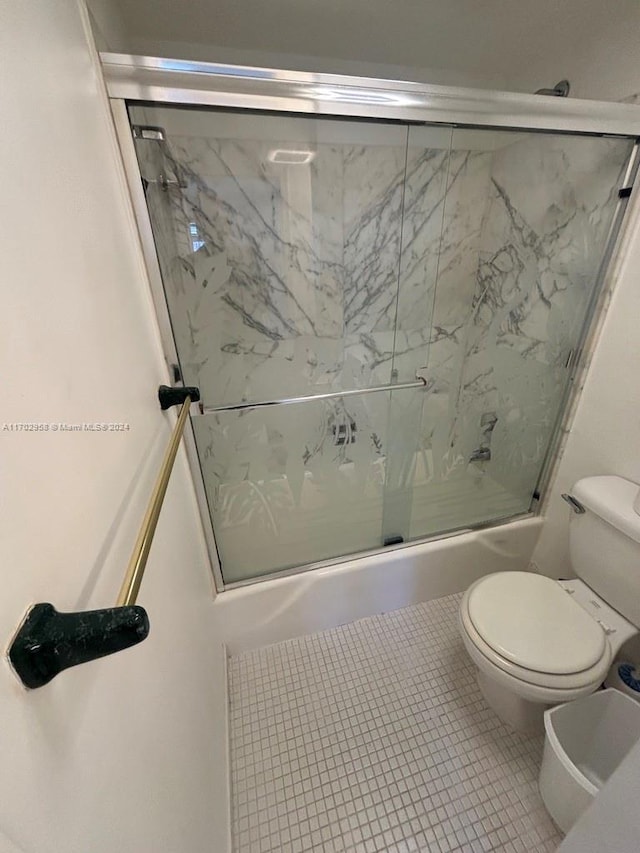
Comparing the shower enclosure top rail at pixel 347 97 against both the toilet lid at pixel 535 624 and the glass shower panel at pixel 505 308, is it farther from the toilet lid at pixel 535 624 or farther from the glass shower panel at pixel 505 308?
the toilet lid at pixel 535 624

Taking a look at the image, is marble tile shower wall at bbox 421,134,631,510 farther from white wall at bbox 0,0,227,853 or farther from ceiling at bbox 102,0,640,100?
white wall at bbox 0,0,227,853

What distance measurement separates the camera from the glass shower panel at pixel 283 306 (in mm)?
1203

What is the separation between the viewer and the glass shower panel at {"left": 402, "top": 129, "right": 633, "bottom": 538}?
1354mm

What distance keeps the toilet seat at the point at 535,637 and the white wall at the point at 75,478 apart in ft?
2.73

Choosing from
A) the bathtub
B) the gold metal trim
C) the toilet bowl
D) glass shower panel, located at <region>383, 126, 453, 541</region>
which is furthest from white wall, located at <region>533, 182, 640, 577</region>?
the gold metal trim

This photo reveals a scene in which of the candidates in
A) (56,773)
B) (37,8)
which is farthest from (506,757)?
(37,8)

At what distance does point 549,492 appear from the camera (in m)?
1.65

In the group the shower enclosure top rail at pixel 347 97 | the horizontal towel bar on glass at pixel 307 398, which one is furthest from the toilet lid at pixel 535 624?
the shower enclosure top rail at pixel 347 97

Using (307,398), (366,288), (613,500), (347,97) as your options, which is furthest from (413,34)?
(613,500)

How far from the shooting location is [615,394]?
1321 millimetres

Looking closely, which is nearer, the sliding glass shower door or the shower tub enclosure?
the shower tub enclosure

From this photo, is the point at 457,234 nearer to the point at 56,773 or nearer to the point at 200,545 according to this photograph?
the point at 200,545

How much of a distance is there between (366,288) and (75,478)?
147 cm

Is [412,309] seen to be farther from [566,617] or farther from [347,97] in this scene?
[566,617]
